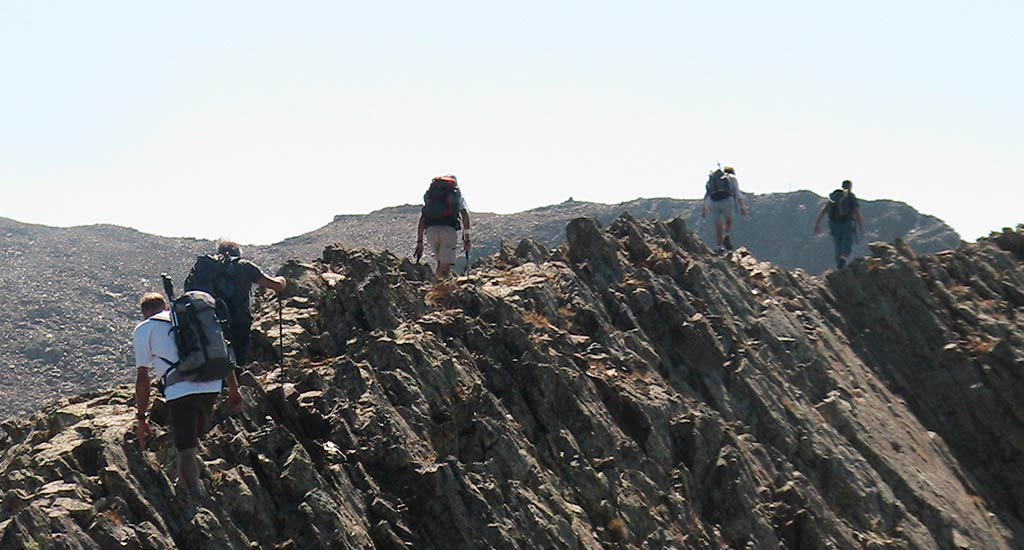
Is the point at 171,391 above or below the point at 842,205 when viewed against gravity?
below

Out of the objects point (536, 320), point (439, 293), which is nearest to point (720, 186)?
point (536, 320)

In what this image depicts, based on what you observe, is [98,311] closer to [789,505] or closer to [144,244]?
[144,244]

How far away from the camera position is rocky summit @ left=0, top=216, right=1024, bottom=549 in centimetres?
1723

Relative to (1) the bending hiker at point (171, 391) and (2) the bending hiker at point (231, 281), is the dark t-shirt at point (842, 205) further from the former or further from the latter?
(1) the bending hiker at point (171, 391)

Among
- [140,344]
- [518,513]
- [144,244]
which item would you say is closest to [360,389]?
[518,513]

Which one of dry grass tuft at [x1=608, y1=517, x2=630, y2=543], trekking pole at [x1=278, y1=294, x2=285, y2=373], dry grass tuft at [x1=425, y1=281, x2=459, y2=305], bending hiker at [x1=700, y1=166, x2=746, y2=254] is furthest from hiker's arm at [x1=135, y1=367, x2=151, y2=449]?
bending hiker at [x1=700, y1=166, x2=746, y2=254]

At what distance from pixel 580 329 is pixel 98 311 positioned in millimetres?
55478

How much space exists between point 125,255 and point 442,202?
230 feet

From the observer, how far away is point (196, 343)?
53.8ft

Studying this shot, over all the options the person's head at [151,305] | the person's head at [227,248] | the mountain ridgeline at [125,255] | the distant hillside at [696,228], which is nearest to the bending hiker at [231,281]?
the person's head at [227,248]

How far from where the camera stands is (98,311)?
76250mm

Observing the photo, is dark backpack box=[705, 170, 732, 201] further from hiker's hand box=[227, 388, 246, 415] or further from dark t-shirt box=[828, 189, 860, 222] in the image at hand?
hiker's hand box=[227, 388, 246, 415]

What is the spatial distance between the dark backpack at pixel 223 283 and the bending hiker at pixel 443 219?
7330mm

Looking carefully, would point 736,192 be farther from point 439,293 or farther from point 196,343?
point 196,343
